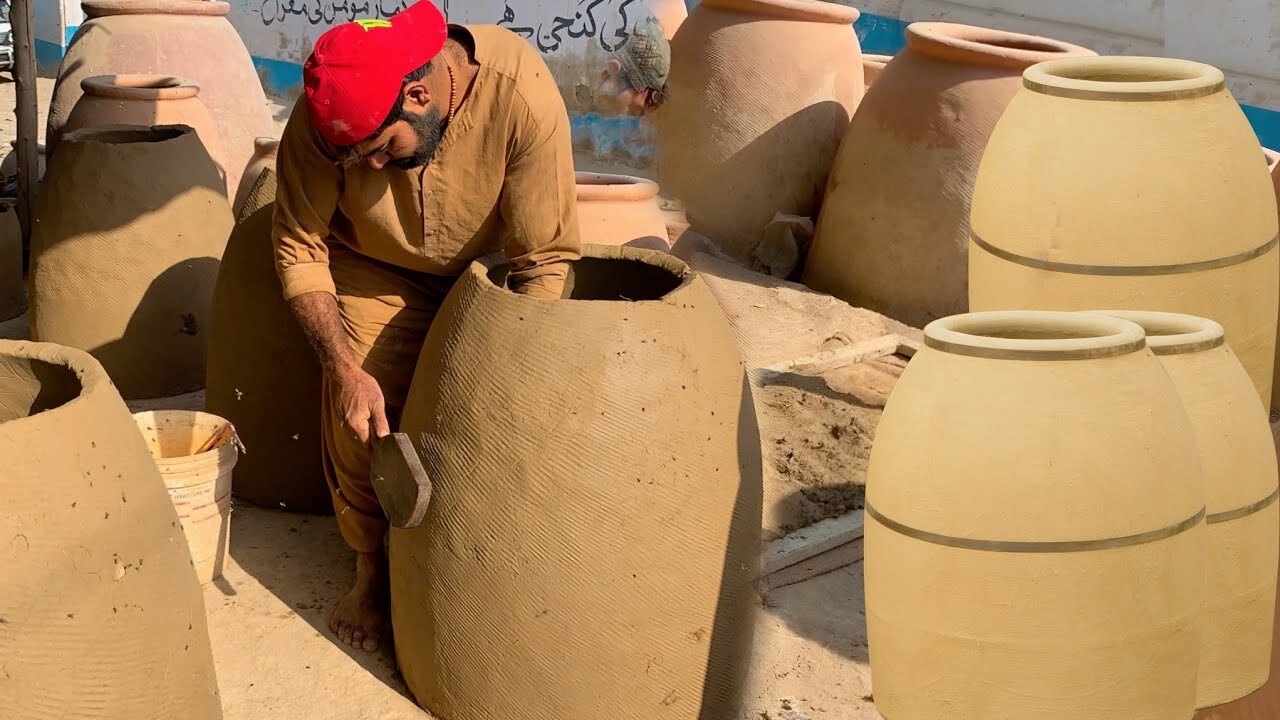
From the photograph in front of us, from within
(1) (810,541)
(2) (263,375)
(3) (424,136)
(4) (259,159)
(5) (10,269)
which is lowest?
(5) (10,269)

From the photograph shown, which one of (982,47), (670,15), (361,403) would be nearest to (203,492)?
(361,403)

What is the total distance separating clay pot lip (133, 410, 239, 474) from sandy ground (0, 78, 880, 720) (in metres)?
0.31

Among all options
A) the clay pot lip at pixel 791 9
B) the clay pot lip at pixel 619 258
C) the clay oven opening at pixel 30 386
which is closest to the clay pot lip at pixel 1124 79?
the clay pot lip at pixel 619 258

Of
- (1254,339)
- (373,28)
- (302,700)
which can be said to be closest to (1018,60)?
(1254,339)

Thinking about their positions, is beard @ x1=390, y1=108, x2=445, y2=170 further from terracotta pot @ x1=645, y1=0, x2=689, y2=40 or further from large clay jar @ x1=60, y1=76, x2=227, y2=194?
terracotta pot @ x1=645, y1=0, x2=689, y2=40

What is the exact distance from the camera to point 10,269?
5.81m

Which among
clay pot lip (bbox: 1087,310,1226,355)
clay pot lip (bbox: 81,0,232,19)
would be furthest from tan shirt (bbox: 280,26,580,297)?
clay pot lip (bbox: 81,0,232,19)

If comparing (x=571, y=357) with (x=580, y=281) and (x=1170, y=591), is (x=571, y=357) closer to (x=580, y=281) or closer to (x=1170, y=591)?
(x=580, y=281)

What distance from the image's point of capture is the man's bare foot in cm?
334

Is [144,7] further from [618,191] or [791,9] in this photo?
[618,191]

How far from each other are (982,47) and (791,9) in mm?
1118

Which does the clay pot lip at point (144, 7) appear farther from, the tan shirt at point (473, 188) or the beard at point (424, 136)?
the beard at point (424, 136)

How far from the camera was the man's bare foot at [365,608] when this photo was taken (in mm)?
3342

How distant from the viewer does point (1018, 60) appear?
18.7 ft
